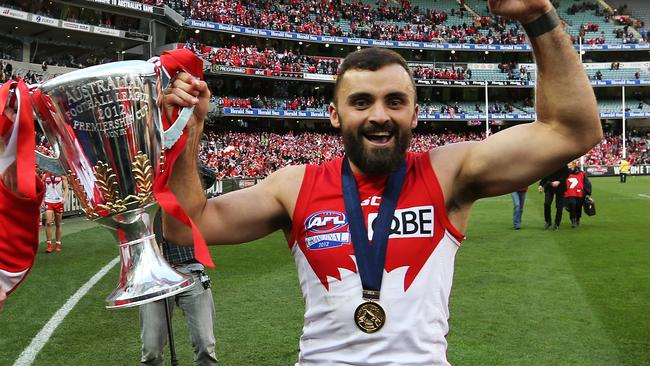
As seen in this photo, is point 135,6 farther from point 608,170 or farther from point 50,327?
point 50,327

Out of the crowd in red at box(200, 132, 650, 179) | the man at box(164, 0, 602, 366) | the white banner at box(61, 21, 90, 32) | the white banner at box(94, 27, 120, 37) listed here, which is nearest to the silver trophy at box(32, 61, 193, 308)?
the man at box(164, 0, 602, 366)

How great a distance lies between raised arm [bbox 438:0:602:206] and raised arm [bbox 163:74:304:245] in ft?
2.08

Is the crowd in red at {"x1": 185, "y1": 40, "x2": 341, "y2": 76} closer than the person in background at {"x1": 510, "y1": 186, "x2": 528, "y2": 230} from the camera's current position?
No

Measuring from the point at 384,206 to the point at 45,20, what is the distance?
37.5 meters

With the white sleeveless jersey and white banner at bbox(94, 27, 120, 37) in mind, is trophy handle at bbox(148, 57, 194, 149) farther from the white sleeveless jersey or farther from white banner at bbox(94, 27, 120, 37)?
→ white banner at bbox(94, 27, 120, 37)

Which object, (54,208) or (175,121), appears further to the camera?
(54,208)

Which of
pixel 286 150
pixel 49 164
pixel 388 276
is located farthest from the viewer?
pixel 286 150

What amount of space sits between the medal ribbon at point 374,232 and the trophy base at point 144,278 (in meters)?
0.62

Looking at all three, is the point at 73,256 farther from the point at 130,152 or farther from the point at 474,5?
the point at 474,5

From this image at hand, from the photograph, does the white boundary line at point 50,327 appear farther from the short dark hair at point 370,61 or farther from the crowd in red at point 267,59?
the crowd in red at point 267,59

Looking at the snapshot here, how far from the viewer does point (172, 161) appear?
2002 mm

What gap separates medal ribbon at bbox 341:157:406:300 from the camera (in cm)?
209

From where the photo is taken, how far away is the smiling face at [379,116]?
2133 millimetres

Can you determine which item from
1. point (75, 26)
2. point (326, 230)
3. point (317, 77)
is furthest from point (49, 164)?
point (317, 77)
